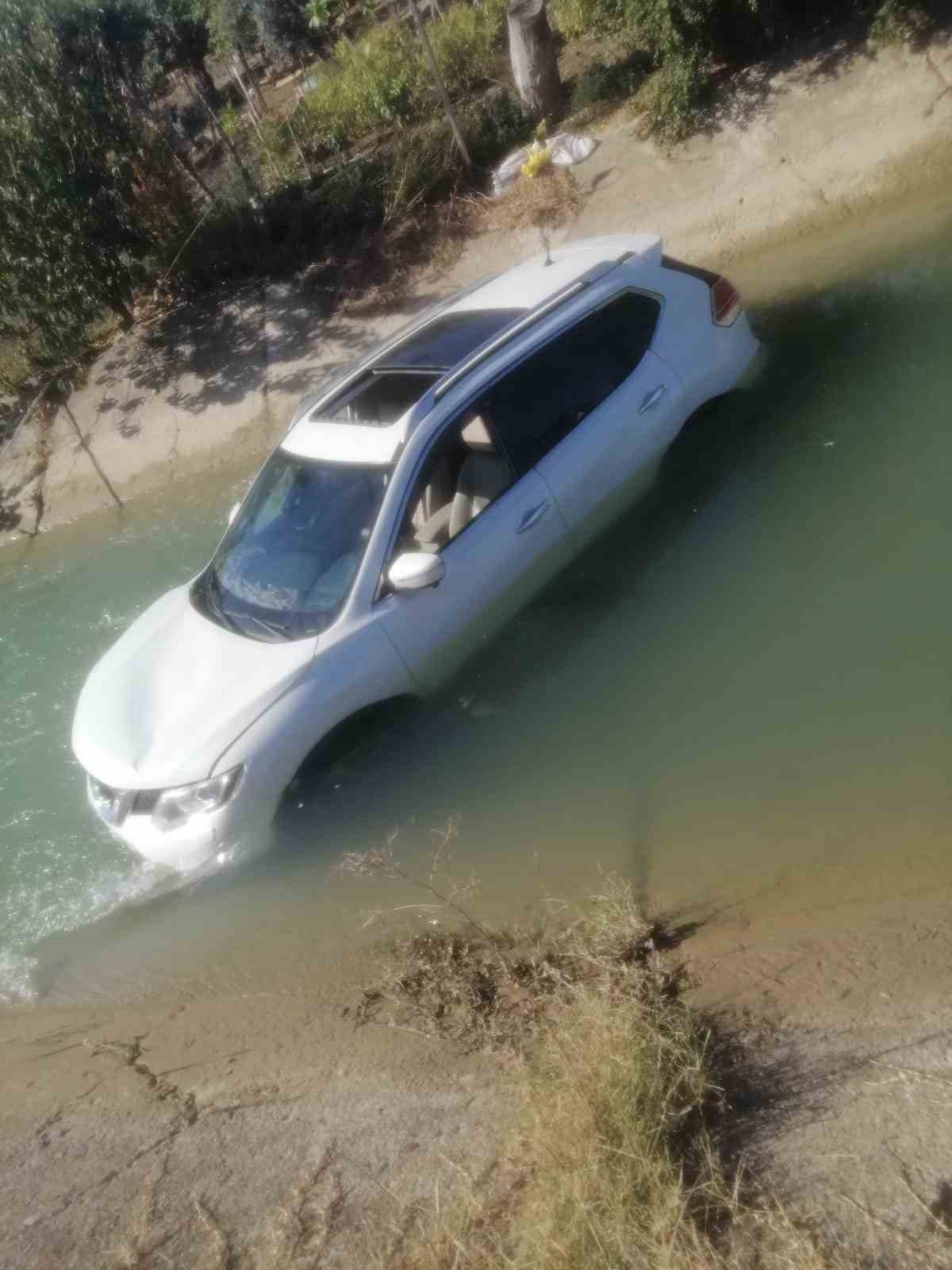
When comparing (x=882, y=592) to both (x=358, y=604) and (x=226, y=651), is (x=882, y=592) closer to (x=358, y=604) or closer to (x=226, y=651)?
(x=358, y=604)

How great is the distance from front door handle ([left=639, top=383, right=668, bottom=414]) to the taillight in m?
0.80

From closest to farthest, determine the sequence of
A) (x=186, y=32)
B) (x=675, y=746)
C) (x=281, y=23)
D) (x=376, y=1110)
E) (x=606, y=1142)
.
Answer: (x=606, y=1142), (x=376, y=1110), (x=675, y=746), (x=186, y=32), (x=281, y=23)

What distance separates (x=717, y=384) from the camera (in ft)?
21.9

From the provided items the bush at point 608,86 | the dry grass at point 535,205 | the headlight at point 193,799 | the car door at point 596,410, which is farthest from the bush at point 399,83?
the headlight at point 193,799

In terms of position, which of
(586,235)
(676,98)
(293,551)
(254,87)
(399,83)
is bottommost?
(586,235)

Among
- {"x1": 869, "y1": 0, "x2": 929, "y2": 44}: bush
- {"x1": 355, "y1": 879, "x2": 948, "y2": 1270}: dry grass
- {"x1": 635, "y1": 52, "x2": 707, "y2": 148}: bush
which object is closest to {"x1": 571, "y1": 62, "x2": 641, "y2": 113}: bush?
{"x1": 635, "y1": 52, "x2": 707, "y2": 148}: bush

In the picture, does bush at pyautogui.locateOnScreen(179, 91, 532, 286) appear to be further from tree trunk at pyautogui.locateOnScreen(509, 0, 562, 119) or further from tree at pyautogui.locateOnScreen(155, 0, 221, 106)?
tree at pyautogui.locateOnScreen(155, 0, 221, 106)

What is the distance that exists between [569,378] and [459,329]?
790mm

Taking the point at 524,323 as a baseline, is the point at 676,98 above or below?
below

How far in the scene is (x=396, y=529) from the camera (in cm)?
528

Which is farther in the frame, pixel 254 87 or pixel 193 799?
pixel 254 87

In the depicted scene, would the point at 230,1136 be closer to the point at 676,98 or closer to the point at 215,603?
the point at 215,603

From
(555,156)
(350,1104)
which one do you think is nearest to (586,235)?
(555,156)

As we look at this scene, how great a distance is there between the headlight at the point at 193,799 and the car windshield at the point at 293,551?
77 centimetres
